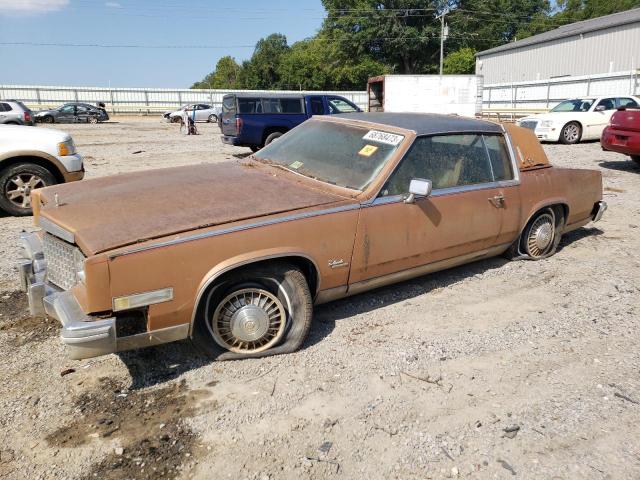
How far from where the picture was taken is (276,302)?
11.2 feet

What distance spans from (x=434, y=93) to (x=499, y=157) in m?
21.0

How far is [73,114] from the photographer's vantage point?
1272 inches

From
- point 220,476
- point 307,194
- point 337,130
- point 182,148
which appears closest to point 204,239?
point 307,194

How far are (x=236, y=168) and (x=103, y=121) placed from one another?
Result: 32.7 meters

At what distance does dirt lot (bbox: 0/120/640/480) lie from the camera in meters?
2.58

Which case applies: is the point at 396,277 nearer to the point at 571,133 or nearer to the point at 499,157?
the point at 499,157

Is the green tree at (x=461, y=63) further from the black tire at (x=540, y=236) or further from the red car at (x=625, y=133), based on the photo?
the black tire at (x=540, y=236)

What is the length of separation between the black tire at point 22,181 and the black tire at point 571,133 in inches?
568

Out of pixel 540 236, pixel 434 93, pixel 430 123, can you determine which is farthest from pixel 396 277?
pixel 434 93

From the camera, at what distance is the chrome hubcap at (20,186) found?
6.96m

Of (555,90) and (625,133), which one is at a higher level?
(555,90)

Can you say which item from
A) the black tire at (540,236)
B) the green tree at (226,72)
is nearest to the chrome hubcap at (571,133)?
the black tire at (540,236)

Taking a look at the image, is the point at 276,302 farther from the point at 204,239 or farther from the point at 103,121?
the point at 103,121

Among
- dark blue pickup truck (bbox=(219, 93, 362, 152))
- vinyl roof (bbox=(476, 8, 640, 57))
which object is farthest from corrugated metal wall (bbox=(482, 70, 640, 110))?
dark blue pickup truck (bbox=(219, 93, 362, 152))
